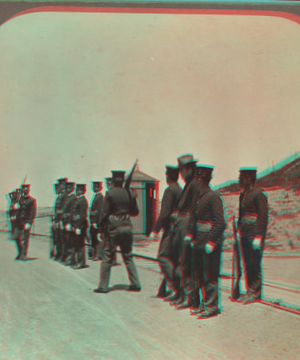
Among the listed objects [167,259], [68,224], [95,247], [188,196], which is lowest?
[167,259]

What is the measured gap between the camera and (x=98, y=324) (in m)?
3.28

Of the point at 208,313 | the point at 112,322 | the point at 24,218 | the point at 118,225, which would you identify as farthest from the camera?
the point at 24,218

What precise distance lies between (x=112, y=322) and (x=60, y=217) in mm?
1320

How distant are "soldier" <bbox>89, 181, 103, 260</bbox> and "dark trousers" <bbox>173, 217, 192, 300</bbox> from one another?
2.91ft

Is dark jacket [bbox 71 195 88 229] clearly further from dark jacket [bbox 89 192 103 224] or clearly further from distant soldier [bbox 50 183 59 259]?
distant soldier [bbox 50 183 59 259]

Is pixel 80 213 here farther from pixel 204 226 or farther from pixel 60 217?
pixel 204 226

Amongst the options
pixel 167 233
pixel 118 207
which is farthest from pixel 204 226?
pixel 118 207

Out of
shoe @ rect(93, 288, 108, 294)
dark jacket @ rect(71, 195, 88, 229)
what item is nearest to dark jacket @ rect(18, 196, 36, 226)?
dark jacket @ rect(71, 195, 88, 229)

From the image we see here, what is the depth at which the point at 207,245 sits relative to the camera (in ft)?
11.1

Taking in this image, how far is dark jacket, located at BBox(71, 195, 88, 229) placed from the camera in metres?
3.59

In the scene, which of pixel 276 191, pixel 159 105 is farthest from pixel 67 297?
pixel 276 191

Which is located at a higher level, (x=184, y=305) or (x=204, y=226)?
(x=204, y=226)

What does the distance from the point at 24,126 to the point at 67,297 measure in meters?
2.04

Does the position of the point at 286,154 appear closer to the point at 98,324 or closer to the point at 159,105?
the point at 159,105
